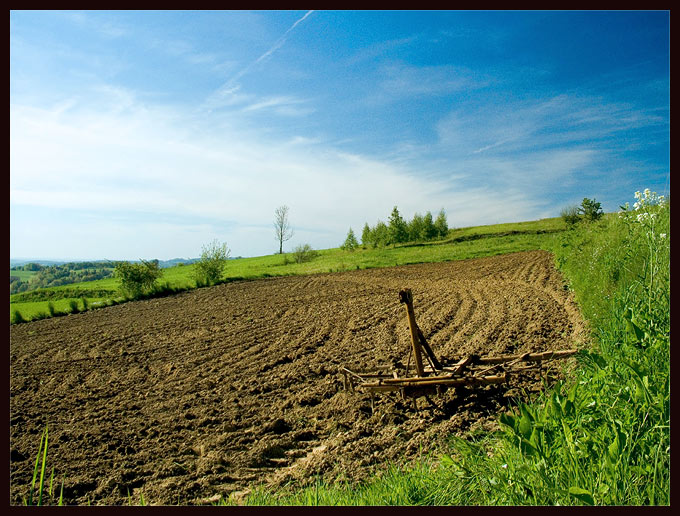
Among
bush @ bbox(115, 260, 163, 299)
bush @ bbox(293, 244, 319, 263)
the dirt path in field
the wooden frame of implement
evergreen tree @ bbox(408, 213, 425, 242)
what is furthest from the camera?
evergreen tree @ bbox(408, 213, 425, 242)

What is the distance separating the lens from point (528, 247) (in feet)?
136

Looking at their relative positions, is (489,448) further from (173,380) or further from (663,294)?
(173,380)

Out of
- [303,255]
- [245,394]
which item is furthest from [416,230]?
[245,394]

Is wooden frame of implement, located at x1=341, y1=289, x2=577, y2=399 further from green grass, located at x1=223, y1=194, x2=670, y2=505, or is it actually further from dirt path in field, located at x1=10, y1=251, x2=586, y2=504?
green grass, located at x1=223, y1=194, x2=670, y2=505

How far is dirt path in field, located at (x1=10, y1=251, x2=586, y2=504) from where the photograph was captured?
5.16 meters

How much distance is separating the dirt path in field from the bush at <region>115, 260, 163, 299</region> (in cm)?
952

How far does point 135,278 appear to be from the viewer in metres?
26.9

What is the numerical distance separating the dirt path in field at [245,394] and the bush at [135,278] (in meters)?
9.52

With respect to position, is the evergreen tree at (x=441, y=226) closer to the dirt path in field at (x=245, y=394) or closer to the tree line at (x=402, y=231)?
the tree line at (x=402, y=231)

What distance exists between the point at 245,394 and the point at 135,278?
2215 centimetres

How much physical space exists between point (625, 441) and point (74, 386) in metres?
10.3

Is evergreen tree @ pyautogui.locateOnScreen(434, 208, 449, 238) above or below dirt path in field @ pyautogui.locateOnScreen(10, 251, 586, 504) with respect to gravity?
above

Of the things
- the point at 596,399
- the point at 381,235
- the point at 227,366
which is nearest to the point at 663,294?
the point at 596,399

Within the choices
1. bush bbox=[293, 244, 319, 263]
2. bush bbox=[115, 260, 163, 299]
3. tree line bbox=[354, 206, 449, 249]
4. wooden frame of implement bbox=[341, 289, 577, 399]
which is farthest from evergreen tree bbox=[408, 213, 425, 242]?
wooden frame of implement bbox=[341, 289, 577, 399]
